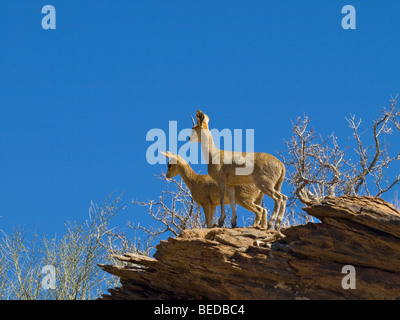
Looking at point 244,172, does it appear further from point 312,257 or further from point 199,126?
point 312,257

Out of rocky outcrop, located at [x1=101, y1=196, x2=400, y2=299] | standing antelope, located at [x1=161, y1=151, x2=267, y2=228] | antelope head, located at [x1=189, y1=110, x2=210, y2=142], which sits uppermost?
antelope head, located at [x1=189, y1=110, x2=210, y2=142]

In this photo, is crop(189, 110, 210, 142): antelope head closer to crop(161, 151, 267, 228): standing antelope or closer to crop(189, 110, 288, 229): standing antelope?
crop(189, 110, 288, 229): standing antelope

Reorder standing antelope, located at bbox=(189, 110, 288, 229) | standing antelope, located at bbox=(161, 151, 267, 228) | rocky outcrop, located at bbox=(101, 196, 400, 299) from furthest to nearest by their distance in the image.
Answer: standing antelope, located at bbox=(161, 151, 267, 228) < standing antelope, located at bbox=(189, 110, 288, 229) < rocky outcrop, located at bbox=(101, 196, 400, 299)

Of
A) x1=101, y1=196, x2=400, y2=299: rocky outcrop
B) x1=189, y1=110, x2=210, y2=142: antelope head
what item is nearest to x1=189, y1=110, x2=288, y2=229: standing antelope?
x1=189, y1=110, x2=210, y2=142: antelope head

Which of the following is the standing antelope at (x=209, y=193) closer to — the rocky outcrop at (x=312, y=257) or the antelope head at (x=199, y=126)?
the antelope head at (x=199, y=126)

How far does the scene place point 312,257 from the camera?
40.8 ft

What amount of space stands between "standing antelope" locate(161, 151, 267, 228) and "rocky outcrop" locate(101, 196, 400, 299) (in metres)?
2.77

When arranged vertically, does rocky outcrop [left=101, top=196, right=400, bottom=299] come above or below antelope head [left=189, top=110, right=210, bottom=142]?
below

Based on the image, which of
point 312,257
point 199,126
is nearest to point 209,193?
point 199,126

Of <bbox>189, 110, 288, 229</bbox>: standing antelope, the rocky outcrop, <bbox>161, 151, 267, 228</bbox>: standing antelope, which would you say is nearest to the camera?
the rocky outcrop

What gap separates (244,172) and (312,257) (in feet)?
11.4

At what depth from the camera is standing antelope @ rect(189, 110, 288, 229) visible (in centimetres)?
1502

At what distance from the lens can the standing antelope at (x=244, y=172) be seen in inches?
591
